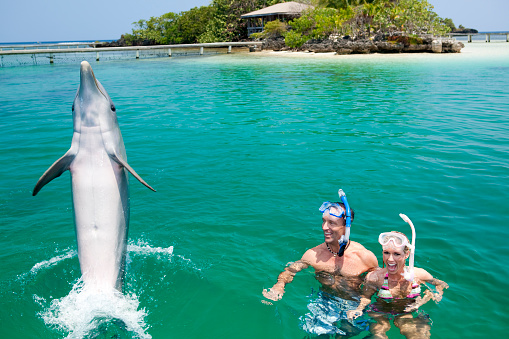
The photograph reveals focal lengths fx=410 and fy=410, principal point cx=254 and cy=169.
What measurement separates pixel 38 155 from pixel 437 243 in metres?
9.76

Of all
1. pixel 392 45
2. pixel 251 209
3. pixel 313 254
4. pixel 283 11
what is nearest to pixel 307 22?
pixel 283 11

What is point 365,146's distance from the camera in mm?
10789

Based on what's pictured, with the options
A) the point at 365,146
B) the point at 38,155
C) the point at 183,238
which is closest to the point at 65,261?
the point at 183,238

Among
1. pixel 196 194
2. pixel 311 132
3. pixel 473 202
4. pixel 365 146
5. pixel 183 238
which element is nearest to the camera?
pixel 183 238

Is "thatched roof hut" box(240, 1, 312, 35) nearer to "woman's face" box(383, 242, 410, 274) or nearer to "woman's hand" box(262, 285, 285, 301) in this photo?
"woman's hand" box(262, 285, 285, 301)

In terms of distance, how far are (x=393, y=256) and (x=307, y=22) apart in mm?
50085

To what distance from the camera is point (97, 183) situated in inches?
163

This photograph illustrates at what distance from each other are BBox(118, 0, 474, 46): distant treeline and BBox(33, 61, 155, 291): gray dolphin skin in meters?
43.3

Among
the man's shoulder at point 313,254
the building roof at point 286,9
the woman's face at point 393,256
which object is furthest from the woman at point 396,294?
the building roof at point 286,9

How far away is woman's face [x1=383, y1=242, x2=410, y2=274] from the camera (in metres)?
4.01

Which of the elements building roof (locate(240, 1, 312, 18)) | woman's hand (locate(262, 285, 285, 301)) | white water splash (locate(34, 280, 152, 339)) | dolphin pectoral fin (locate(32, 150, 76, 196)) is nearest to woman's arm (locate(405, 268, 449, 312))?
woman's hand (locate(262, 285, 285, 301))

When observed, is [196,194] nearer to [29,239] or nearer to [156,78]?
[29,239]

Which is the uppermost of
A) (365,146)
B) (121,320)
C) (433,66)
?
(433,66)

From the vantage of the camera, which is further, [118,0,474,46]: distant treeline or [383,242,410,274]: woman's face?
[118,0,474,46]: distant treeline
